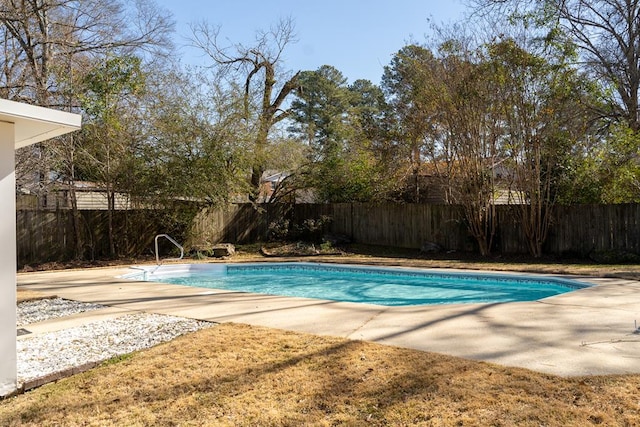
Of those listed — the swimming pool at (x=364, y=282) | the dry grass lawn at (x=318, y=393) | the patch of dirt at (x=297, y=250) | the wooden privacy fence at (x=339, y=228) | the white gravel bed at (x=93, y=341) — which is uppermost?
the wooden privacy fence at (x=339, y=228)

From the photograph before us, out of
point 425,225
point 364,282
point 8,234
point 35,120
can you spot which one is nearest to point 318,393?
point 8,234

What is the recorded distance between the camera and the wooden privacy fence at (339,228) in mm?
11125

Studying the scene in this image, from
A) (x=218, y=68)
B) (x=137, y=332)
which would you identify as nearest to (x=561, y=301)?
(x=137, y=332)

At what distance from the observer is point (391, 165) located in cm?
1498

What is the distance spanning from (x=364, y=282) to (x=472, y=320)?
5262 mm

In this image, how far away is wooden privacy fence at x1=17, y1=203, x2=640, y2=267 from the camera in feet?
36.5

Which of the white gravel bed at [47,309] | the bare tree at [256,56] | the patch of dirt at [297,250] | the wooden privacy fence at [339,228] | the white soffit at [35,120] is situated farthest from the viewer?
the bare tree at [256,56]

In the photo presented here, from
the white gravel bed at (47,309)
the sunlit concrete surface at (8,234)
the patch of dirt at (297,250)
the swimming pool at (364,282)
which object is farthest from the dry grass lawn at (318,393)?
the patch of dirt at (297,250)

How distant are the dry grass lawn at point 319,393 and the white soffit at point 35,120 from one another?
6.34 feet

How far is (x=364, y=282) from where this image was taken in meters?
10.2

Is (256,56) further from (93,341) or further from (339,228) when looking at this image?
(93,341)

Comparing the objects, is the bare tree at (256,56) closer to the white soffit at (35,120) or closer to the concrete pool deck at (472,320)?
the concrete pool deck at (472,320)

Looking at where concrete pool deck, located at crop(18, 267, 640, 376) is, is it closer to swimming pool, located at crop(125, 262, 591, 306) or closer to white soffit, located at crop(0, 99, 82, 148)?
swimming pool, located at crop(125, 262, 591, 306)

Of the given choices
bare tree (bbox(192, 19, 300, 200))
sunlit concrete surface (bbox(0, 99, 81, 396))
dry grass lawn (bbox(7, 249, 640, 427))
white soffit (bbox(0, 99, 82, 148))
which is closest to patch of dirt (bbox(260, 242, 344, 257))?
bare tree (bbox(192, 19, 300, 200))
